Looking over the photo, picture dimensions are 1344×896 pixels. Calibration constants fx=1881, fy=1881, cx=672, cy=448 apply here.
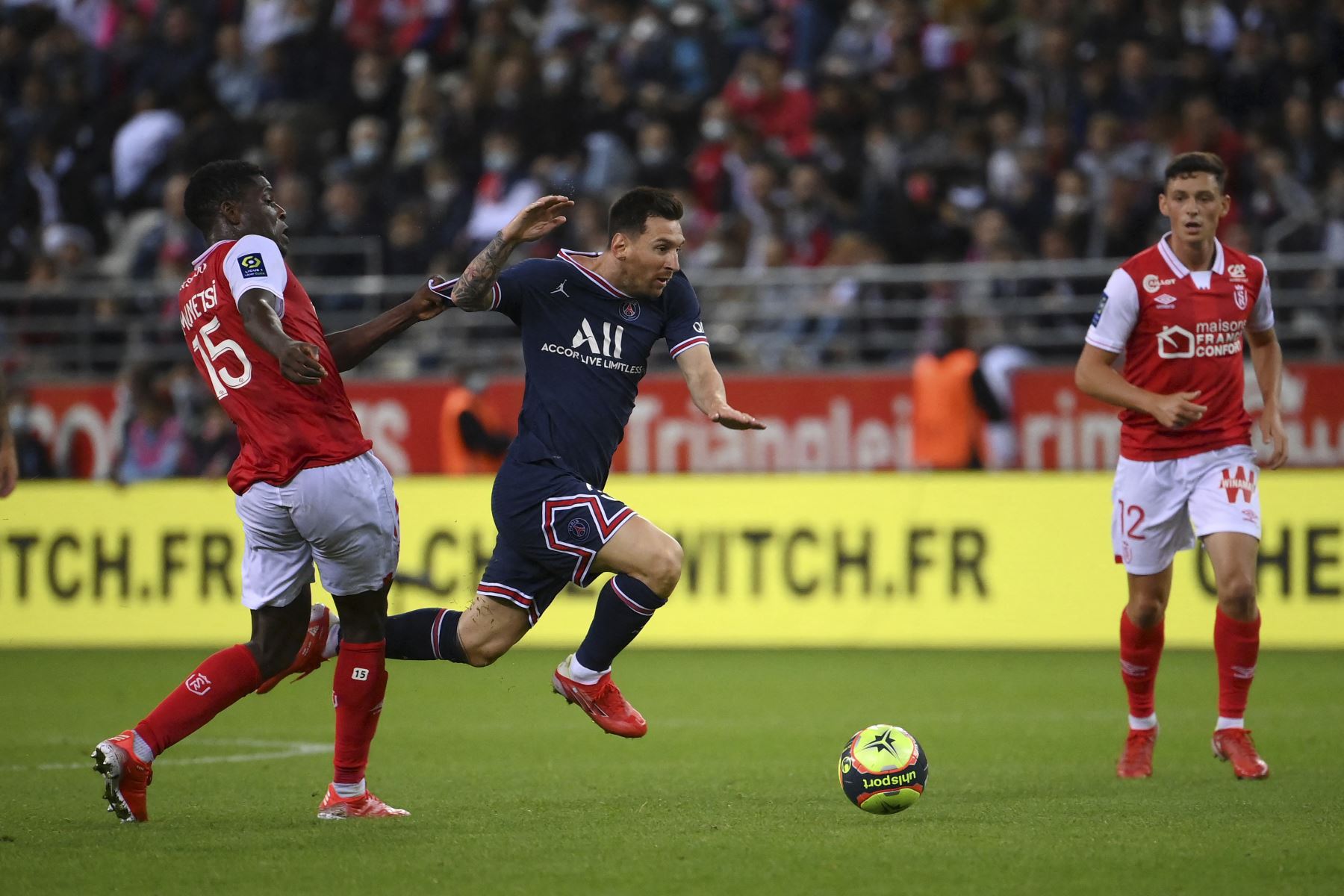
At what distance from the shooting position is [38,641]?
14.5 metres

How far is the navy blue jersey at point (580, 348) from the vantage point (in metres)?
7.41

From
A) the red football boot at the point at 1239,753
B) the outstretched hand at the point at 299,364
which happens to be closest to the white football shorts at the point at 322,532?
the outstretched hand at the point at 299,364

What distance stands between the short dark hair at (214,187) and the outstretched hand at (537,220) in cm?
94

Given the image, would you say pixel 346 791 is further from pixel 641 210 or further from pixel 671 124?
pixel 671 124

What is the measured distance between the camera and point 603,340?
742 centimetres

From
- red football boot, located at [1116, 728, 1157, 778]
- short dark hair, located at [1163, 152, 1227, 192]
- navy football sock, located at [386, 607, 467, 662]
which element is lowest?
red football boot, located at [1116, 728, 1157, 778]

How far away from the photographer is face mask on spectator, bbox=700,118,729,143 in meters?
19.1

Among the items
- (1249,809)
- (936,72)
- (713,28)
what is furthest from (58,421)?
(1249,809)

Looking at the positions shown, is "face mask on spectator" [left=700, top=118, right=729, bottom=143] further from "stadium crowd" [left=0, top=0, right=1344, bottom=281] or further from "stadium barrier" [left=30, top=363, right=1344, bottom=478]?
"stadium barrier" [left=30, top=363, right=1344, bottom=478]

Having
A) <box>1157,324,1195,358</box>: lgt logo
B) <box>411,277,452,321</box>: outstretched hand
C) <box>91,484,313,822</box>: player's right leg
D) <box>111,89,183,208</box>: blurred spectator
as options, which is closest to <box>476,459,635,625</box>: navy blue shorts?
<box>411,277,452,321</box>: outstretched hand

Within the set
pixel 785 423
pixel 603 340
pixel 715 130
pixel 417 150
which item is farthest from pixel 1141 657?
pixel 417 150

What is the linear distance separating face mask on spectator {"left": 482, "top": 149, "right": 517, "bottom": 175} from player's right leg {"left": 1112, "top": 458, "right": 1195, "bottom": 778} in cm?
1204

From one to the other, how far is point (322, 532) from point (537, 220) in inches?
56.1

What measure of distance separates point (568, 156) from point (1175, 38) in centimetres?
612
